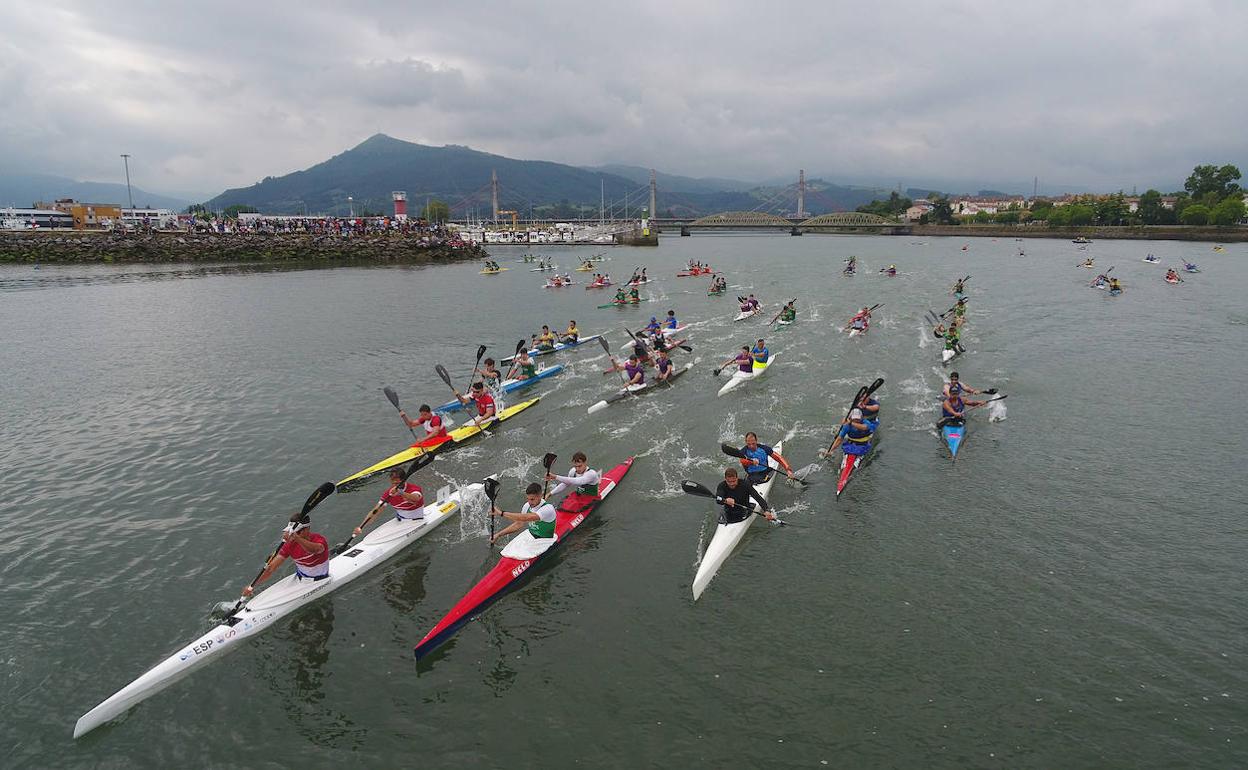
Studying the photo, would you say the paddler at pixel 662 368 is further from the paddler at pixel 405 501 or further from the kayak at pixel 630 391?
the paddler at pixel 405 501

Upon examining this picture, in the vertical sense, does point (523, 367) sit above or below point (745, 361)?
below

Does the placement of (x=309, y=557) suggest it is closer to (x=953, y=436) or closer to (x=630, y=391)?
(x=630, y=391)

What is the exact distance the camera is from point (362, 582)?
1284 cm

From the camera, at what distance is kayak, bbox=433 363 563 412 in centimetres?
2344

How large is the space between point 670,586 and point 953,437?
11.4m

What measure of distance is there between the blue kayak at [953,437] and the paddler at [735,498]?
25.8 ft

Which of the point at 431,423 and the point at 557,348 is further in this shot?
the point at 557,348

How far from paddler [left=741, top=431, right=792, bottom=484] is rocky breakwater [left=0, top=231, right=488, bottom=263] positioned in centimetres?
8421

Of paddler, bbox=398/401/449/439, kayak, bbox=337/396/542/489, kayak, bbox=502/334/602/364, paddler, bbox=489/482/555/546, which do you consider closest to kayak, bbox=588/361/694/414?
kayak, bbox=337/396/542/489

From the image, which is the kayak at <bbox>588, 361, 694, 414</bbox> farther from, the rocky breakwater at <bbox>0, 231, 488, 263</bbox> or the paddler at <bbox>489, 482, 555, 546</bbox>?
Result: the rocky breakwater at <bbox>0, 231, 488, 263</bbox>

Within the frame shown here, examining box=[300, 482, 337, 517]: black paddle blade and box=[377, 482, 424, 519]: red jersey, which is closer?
box=[300, 482, 337, 517]: black paddle blade

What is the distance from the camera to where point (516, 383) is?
26297mm

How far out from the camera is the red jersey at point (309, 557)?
11.5 meters

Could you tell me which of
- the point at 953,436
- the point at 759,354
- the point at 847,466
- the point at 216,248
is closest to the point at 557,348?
the point at 759,354
